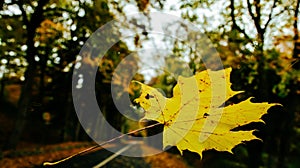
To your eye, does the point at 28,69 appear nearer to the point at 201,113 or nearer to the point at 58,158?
the point at 58,158

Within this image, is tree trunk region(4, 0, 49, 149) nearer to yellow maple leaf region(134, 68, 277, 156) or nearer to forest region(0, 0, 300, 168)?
forest region(0, 0, 300, 168)

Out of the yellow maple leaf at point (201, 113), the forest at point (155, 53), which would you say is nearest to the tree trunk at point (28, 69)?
the forest at point (155, 53)

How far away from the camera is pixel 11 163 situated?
9594mm

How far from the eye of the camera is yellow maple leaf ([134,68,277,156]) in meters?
1.03

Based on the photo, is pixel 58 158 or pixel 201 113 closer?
pixel 201 113

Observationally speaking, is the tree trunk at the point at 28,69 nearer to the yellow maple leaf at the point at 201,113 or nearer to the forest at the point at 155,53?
the forest at the point at 155,53

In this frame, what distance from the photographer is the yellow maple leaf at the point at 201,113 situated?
3.37ft

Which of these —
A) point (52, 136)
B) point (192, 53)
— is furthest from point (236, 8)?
point (52, 136)

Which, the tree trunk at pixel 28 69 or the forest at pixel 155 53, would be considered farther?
the tree trunk at pixel 28 69

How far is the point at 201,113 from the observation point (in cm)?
105

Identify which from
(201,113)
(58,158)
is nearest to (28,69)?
(58,158)

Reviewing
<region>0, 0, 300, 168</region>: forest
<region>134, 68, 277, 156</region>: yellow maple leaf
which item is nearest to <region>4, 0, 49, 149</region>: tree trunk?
<region>0, 0, 300, 168</region>: forest

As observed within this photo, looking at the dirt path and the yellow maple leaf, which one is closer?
the yellow maple leaf

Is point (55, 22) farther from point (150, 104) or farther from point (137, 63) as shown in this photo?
point (150, 104)
